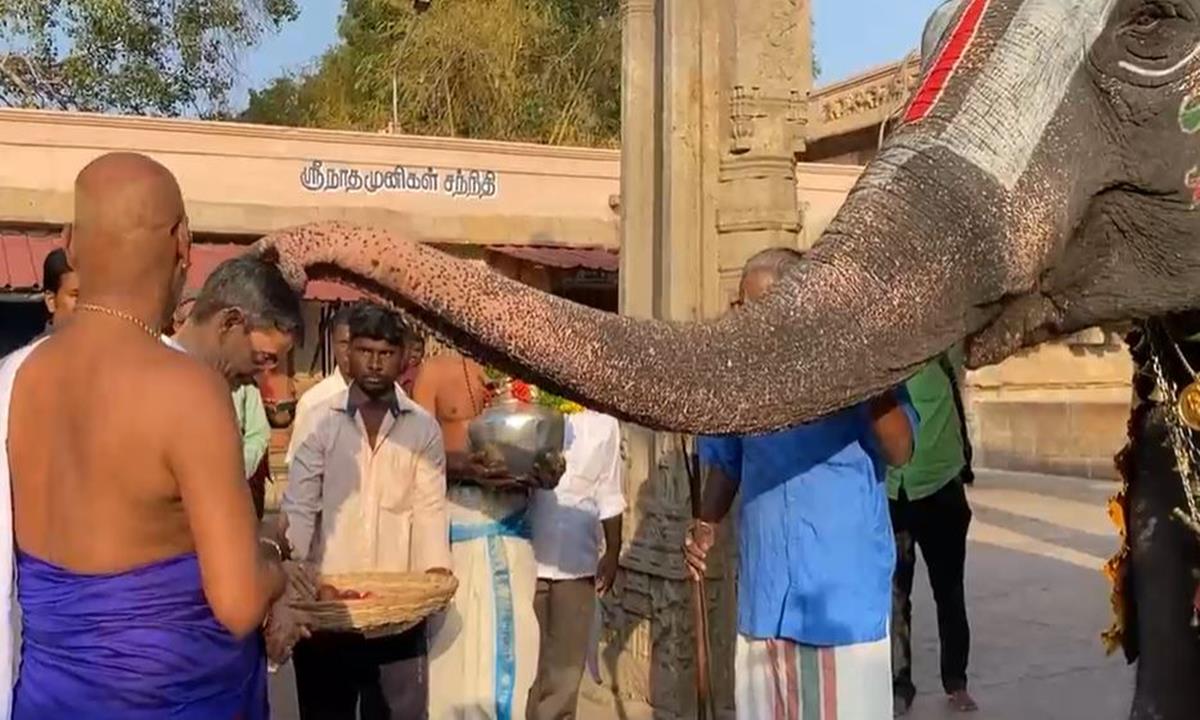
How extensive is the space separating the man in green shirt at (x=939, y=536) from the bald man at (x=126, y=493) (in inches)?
168

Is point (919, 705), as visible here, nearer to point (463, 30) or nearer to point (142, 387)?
point (142, 387)

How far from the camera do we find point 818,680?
3740 millimetres

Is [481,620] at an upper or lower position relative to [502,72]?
lower

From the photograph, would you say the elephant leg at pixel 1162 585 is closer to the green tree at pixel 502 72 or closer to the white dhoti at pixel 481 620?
the white dhoti at pixel 481 620

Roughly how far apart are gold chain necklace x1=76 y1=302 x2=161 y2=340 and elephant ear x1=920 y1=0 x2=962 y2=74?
1.28 m

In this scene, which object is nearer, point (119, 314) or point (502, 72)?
point (119, 314)

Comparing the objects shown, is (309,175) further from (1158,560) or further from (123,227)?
(1158,560)

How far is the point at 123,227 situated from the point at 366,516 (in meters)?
2.33

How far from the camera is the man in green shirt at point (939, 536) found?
6.27m

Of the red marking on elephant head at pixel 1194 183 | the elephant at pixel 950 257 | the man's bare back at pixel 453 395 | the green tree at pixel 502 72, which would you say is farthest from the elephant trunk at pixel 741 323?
the green tree at pixel 502 72

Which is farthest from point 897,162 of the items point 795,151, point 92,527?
point 795,151

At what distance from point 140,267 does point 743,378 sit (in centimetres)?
102

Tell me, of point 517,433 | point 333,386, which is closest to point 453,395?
point 333,386

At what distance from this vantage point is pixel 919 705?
21.5ft
